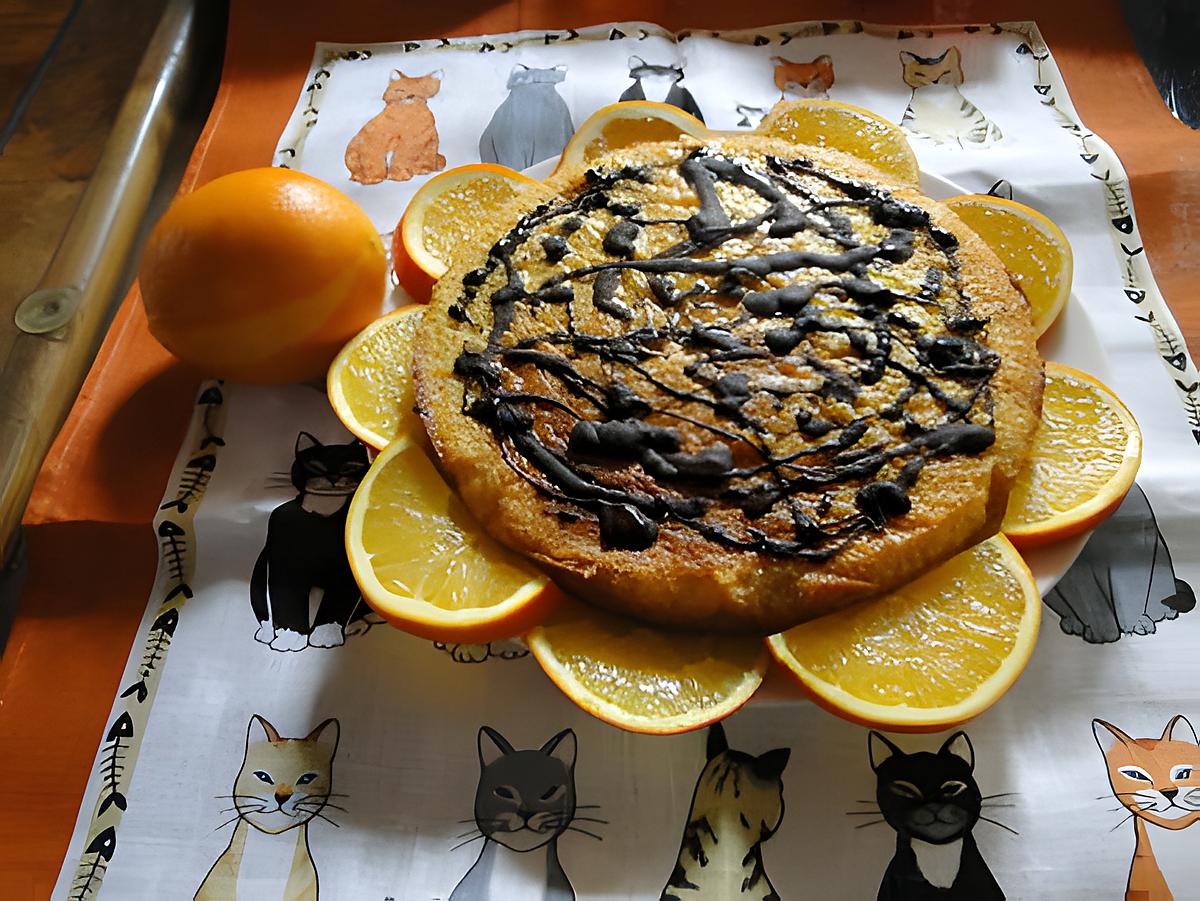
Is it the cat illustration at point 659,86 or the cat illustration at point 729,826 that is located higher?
the cat illustration at point 659,86

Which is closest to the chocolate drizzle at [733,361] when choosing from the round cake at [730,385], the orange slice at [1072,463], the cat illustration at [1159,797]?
the round cake at [730,385]

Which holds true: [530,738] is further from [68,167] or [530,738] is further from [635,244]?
[68,167]

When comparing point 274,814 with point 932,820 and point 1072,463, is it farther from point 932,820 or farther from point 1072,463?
point 1072,463

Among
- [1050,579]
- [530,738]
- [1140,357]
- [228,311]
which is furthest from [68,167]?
[1140,357]

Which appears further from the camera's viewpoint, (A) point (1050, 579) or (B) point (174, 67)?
(B) point (174, 67)

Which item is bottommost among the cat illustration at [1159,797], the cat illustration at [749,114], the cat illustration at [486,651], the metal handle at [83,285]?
the cat illustration at [1159,797]

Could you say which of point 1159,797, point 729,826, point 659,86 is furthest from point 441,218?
point 1159,797

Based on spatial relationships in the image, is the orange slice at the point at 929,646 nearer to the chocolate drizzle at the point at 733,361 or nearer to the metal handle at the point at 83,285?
the chocolate drizzle at the point at 733,361

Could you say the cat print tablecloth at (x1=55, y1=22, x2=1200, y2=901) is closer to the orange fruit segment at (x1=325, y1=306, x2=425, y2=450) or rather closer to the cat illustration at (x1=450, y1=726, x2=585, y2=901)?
Result: the cat illustration at (x1=450, y1=726, x2=585, y2=901)
